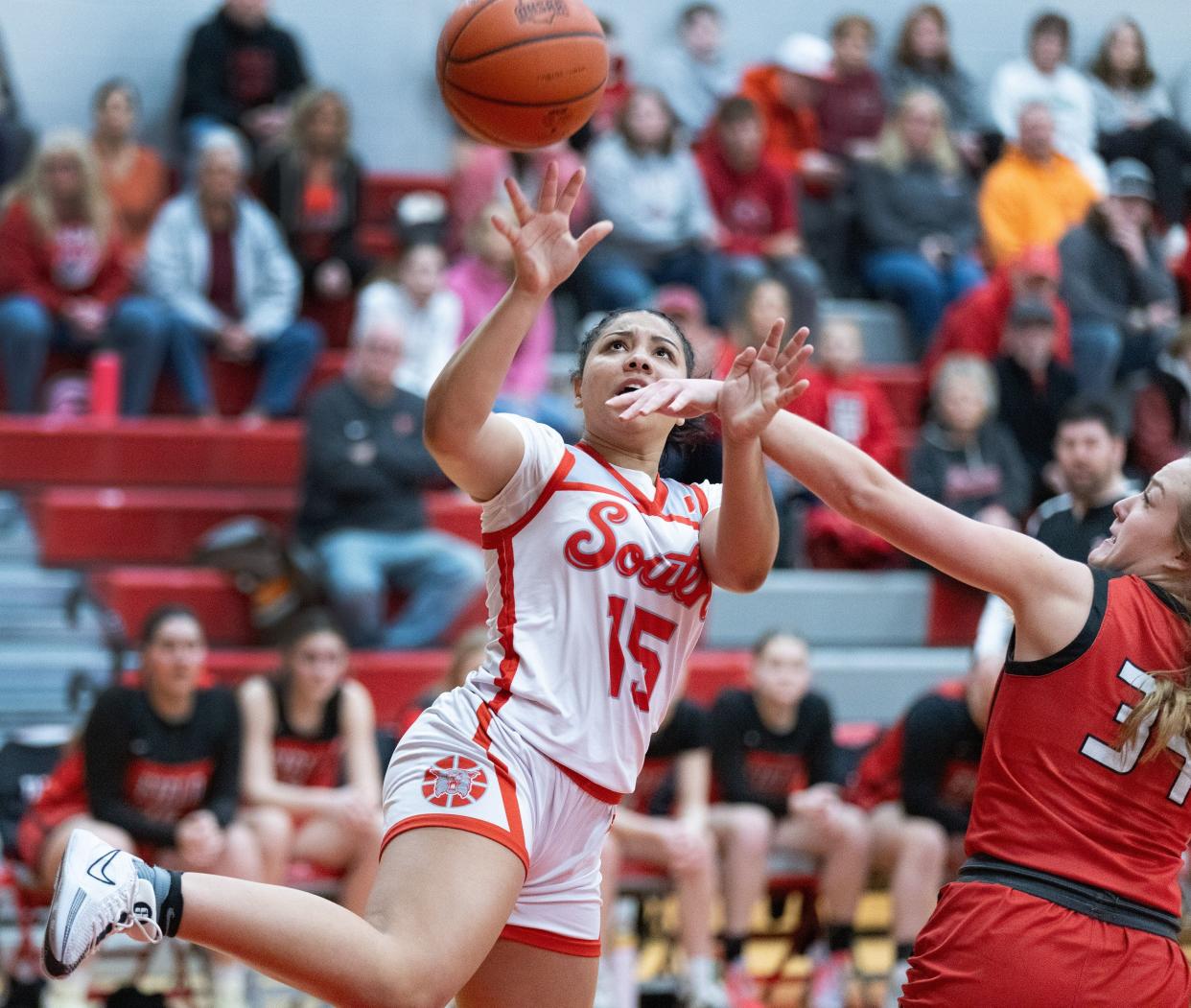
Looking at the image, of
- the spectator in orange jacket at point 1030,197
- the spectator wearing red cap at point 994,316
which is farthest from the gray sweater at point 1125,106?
the spectator wearing red cap at point 994,316

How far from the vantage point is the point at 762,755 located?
673cm

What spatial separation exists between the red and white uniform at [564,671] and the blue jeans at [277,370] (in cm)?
532

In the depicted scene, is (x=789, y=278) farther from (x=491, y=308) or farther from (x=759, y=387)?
(x=759, y=387)

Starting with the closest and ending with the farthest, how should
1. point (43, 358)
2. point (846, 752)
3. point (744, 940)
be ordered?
point (744, 940), point (846, 752), point (43, 358)

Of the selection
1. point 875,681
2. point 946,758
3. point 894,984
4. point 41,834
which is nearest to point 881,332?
point 875,681

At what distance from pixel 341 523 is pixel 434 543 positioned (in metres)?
0.43

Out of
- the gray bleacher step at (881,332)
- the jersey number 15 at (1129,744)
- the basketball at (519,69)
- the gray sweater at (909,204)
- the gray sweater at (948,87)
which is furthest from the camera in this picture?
the gray sweater at (948,87)

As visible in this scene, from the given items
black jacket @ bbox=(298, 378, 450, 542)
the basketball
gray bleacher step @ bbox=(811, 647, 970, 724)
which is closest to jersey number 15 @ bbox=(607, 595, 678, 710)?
the basketball

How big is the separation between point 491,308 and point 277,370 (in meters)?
1.15

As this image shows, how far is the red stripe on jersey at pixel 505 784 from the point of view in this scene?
10.7 feet

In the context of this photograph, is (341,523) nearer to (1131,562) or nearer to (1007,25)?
(1131,562)

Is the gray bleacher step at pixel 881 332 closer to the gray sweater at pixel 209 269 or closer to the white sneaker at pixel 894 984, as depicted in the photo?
the gray sweater at pixel 209 269

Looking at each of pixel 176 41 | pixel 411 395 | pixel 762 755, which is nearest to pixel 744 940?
pixel 762 755

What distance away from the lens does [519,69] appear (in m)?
3.71
